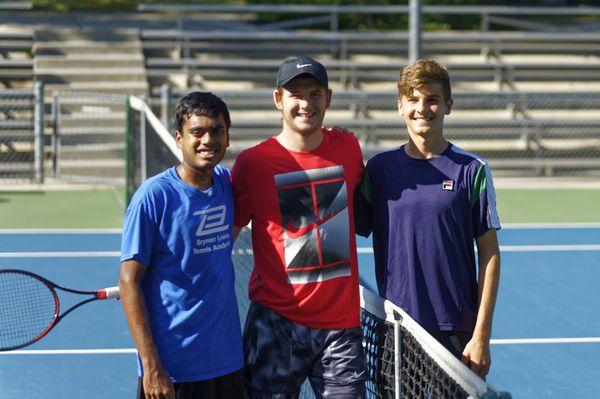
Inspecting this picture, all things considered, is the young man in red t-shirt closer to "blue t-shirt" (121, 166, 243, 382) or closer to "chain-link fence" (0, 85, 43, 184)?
"blue t-shirt" (121, 166, 243, 382)

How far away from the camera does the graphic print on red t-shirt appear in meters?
3.80

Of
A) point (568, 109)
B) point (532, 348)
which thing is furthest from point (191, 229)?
point (568, 109)

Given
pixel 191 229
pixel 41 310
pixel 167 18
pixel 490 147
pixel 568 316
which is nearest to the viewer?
pixel 191 229

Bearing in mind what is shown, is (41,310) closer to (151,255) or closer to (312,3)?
(151,255)

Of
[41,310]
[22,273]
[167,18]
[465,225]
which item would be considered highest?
[167,18]

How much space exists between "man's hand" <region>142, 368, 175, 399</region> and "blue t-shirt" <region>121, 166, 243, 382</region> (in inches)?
3.8

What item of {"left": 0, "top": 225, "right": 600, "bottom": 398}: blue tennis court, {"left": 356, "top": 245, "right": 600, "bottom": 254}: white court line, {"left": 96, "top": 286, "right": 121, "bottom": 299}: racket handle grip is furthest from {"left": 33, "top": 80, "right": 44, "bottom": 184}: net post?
{"left": 96, "top": 286, "right": 121, "bottom": 299}: racket handle grip

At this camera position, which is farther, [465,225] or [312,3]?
[312,3]

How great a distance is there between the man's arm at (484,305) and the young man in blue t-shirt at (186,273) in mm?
922

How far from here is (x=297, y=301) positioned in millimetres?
3781

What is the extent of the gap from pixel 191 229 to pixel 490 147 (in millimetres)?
14176

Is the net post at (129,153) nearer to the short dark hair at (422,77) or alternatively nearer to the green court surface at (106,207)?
the green court surface at (106,207)

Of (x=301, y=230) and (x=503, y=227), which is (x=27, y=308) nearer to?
(x=301, y=230)

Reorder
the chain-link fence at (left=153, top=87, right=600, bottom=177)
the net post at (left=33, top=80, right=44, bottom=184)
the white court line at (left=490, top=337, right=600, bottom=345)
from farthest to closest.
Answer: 1. the chain-link fence at (left=153, top=87, right=600, bottom=177)
2. the net post at (left=33, top=80, right=44, bottom=184)
3. the white court line at (left=490, top=337, right=600, bottom=345)
